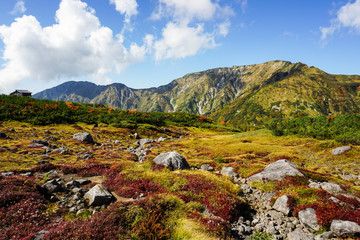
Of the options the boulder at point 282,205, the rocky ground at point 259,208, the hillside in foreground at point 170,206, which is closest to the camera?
the hillside in foreground at point 170,206

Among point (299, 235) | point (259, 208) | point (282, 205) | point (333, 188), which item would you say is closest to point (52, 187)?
point (259, 208)

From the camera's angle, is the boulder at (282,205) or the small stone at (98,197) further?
the boulder at (282,205)

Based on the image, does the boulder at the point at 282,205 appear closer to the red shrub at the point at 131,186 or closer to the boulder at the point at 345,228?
the boulder at the point at 345,228

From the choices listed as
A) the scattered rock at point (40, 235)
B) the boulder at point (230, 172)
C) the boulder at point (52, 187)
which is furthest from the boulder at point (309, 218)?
the boulder at point (52, 187)

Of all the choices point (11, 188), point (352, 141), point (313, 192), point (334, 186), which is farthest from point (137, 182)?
point (352, 141)

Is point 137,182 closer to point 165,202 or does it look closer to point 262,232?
point 165,202

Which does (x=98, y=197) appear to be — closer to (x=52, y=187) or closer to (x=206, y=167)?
(x=52, y=187)

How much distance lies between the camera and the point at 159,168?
20047 millimetres

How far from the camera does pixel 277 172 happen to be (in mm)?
18125

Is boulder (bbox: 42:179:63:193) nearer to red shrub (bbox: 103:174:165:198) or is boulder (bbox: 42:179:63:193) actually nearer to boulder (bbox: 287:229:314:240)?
red shrub (bbox: 103:174:165:198)

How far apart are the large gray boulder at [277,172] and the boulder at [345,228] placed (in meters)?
8.63

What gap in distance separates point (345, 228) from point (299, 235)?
217 centimetres

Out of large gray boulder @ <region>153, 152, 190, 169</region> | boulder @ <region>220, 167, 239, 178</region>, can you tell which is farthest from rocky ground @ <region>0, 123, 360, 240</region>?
A: large gray boulder @ <region>153, 152, 190, 169</region>

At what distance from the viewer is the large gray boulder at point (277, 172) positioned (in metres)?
17.5
